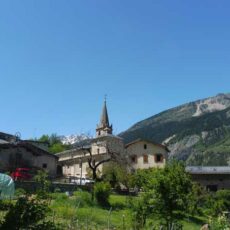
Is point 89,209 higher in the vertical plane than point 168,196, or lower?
lower

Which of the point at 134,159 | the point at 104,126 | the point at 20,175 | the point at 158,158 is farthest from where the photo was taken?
the point at 104,126

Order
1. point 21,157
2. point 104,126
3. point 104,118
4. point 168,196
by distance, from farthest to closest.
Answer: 1. point 104,118
2. point 104,126
3. point 21,157
4. point 168,196

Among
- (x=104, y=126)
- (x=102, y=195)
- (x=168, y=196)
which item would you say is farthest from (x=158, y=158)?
(x=168, y=196)

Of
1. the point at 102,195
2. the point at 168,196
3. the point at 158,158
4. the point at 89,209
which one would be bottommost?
the point at 89,209

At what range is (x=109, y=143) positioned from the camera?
78.6m

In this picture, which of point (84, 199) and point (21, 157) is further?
point (21, 157)

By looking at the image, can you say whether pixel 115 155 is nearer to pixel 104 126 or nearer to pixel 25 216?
pixel 104 126

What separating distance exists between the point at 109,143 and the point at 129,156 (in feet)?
20.8

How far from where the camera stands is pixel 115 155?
70.1 m

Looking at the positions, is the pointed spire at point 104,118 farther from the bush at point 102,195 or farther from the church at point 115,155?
the bush at point 102,195

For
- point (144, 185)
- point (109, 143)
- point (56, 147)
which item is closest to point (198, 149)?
point (56, 147)

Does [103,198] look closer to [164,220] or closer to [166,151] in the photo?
[164,220]

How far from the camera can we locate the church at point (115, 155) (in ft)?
238

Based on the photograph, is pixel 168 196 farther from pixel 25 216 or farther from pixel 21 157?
pixel 21 157
